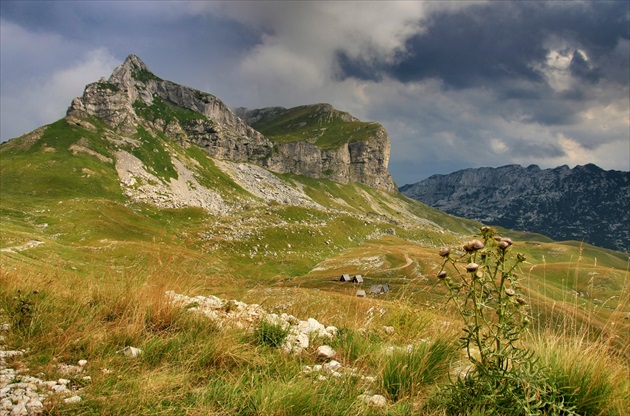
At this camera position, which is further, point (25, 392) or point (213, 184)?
point (213, 184)

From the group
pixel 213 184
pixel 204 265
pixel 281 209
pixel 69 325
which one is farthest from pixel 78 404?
pixel 213 184

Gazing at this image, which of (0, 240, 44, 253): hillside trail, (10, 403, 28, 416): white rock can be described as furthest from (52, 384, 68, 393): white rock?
(0, 240, 44, 253): hillside trail

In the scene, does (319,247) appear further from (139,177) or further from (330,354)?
(330,354)

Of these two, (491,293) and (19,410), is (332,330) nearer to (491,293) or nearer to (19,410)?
(491,293)

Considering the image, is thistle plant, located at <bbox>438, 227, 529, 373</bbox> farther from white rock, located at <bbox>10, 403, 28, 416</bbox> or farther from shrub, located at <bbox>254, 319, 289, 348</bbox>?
white rock, located at <bbox>10, 403, 28, 416</bbox>

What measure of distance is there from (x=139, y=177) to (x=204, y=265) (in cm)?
13898

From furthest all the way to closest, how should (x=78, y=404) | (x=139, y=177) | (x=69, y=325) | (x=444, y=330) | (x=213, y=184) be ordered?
(x=213, y=184) → (x=139, y=177) → (x=444, y=330) → (x=69, y=325) → (x=78, y=404)

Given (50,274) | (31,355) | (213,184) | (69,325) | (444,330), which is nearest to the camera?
(31,355)

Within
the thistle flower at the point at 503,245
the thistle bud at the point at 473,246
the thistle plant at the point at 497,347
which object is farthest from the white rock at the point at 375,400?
the thistle flower at the point at 503,245

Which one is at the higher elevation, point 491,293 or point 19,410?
point 491,293

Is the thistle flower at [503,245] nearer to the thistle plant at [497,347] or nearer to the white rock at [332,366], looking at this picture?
the thistle plant at [497,347]

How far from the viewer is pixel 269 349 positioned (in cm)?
553

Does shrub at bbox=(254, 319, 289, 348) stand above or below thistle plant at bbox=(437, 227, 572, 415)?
below

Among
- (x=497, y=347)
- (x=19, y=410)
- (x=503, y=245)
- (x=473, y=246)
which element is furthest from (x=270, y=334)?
(x=503, y=245)
